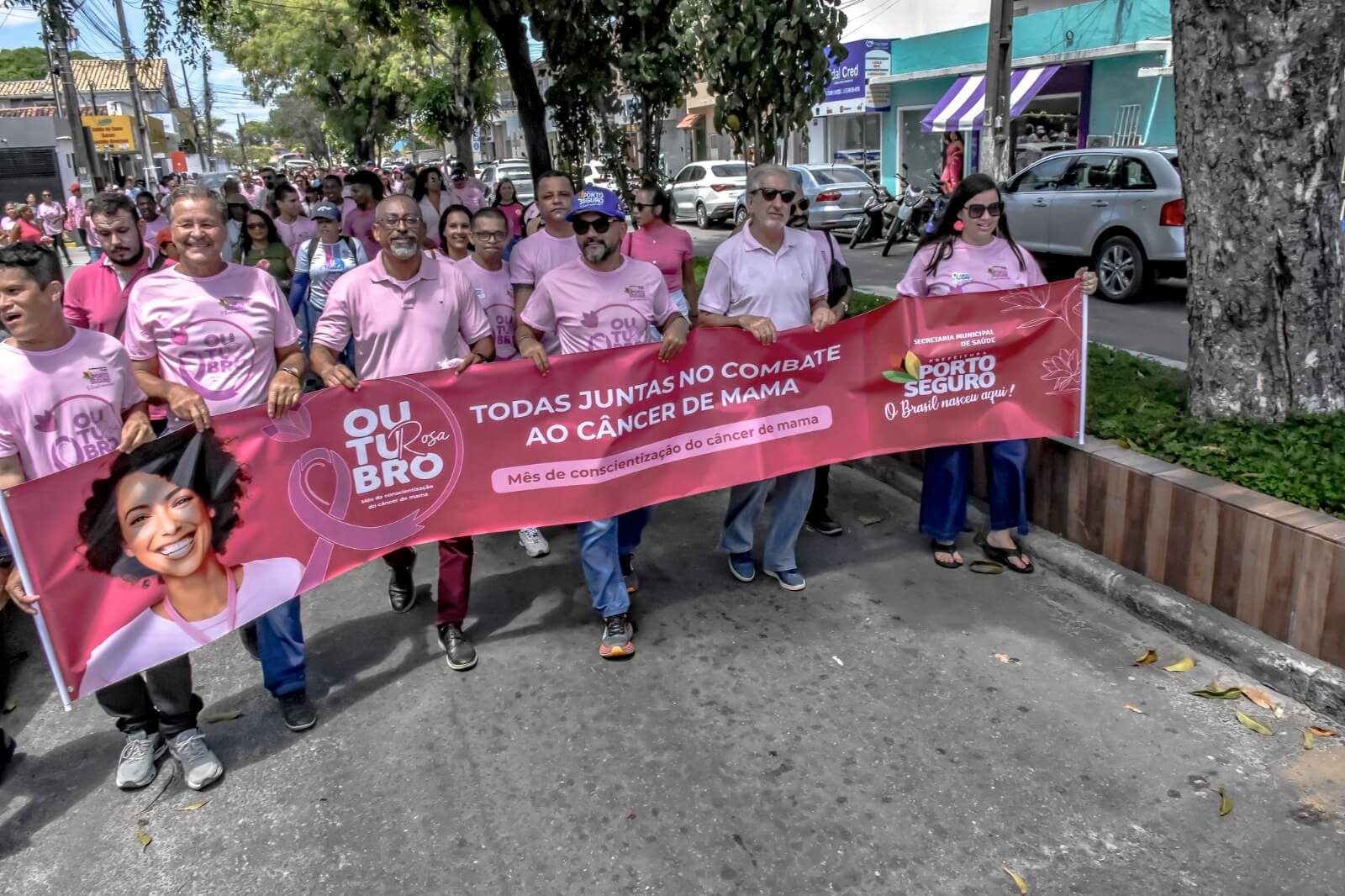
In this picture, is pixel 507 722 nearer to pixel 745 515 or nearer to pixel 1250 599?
pixel 745 515

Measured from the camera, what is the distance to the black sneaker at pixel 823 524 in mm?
5535

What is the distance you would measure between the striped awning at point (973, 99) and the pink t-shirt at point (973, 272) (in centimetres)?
1724

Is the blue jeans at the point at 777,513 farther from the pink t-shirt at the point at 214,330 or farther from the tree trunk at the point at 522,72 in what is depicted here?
the tree trunk at the point at 522,72

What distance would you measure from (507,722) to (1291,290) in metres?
3.82

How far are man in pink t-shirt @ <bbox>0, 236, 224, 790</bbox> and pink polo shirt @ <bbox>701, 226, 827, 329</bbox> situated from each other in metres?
2.40

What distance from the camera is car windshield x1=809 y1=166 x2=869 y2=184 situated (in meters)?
20.2

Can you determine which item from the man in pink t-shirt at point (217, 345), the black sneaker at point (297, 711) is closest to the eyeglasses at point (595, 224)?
the man in pink t-shirt at point (217, 345)

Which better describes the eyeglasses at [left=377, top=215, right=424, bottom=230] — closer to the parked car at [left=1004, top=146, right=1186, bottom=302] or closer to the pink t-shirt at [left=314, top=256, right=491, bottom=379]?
the pink t-shirt at [left=314, top=256, right=491, bottom=379]

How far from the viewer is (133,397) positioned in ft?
11.4

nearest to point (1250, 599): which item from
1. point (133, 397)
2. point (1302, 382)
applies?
point (1302, 382)

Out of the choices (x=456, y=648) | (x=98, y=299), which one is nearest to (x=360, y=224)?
(x=98, y=299)

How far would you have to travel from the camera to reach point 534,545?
17.8ft

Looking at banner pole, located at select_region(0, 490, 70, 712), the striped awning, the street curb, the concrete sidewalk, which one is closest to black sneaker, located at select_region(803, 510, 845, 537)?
the concrete sidewalk

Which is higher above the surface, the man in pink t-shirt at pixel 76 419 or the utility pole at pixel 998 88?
the utility pole at pixel 998 88
